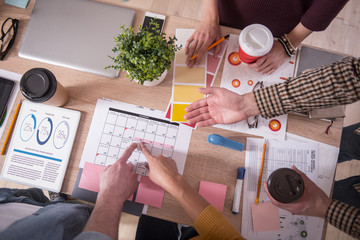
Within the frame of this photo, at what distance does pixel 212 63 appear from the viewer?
3.32ft

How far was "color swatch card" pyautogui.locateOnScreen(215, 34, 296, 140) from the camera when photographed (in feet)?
3.16

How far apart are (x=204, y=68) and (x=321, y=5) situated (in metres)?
0.56

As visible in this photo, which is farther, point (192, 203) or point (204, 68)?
point (204, 68)

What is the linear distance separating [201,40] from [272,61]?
13.4 inches

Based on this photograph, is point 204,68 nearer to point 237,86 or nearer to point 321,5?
point 237,86

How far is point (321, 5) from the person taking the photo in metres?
0.92

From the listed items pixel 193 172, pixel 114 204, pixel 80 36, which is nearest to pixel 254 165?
pixel 193 172

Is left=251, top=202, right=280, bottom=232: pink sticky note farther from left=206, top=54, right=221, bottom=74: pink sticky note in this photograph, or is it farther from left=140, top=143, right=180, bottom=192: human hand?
left=206, top=54, right=221, bottom=74: pink sticky note

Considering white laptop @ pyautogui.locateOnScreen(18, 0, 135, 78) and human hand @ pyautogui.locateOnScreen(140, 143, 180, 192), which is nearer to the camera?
human hand @ pyautogui.locateOnScreen(140, 143, 180, 192)

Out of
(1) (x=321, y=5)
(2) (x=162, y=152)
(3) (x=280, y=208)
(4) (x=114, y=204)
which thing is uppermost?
(1) (x=321, y=5)

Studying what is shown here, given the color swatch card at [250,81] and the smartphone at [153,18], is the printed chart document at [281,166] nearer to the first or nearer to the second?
the color swatch card at [250,81]

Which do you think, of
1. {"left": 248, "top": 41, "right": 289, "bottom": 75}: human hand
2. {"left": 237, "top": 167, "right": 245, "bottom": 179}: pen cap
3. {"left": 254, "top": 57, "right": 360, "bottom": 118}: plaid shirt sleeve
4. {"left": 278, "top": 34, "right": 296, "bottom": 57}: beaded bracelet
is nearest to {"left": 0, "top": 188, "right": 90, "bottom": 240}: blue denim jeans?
{"left": 237, "top": 167, "right": 245, "bottom": 179}: pen cap

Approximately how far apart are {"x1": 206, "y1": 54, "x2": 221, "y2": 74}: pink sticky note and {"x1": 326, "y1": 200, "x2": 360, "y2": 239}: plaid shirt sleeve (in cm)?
75

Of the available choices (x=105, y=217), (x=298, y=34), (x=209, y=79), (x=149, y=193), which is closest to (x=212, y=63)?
(x=209, y=79)
